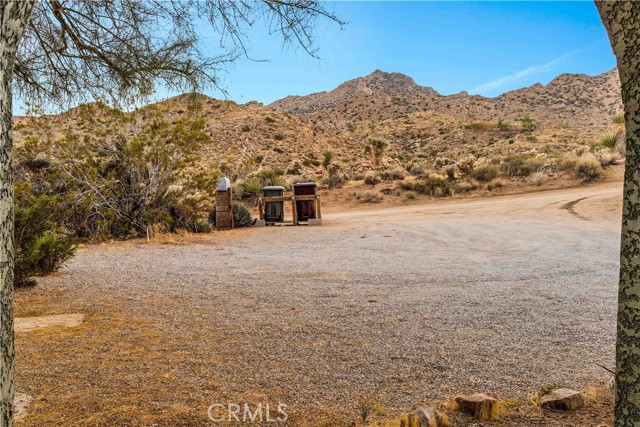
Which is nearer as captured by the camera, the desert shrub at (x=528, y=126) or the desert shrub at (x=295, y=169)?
the desert shrub at (x=295, y=169)

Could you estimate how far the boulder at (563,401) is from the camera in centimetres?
308

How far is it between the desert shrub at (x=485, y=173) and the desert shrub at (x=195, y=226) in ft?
61.2

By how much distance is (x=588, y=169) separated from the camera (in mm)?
26859

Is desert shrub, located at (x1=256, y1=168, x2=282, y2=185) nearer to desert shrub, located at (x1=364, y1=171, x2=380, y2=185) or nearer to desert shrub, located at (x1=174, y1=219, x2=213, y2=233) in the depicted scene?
desert shrub, located at (x1=364, y1=171, x2=380, y2=185)

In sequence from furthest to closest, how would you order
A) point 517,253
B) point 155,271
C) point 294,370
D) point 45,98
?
point 517,253, point 155,271, point 45,98, point 294,370

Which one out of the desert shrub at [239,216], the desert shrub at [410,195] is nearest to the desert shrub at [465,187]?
the desert shrub at [410,195]

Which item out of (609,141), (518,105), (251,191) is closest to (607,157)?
(609,141)

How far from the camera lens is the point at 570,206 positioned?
1961 cm

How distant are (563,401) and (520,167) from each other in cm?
2847

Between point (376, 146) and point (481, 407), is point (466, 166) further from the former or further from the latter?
point (481, 407)

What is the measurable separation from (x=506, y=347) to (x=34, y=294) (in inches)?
216

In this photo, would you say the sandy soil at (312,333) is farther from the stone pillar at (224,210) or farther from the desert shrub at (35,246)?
the stone pillar at (224,210)

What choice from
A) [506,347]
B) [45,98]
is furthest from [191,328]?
[45,98]

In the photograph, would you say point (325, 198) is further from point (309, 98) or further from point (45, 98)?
point (309, 98)
